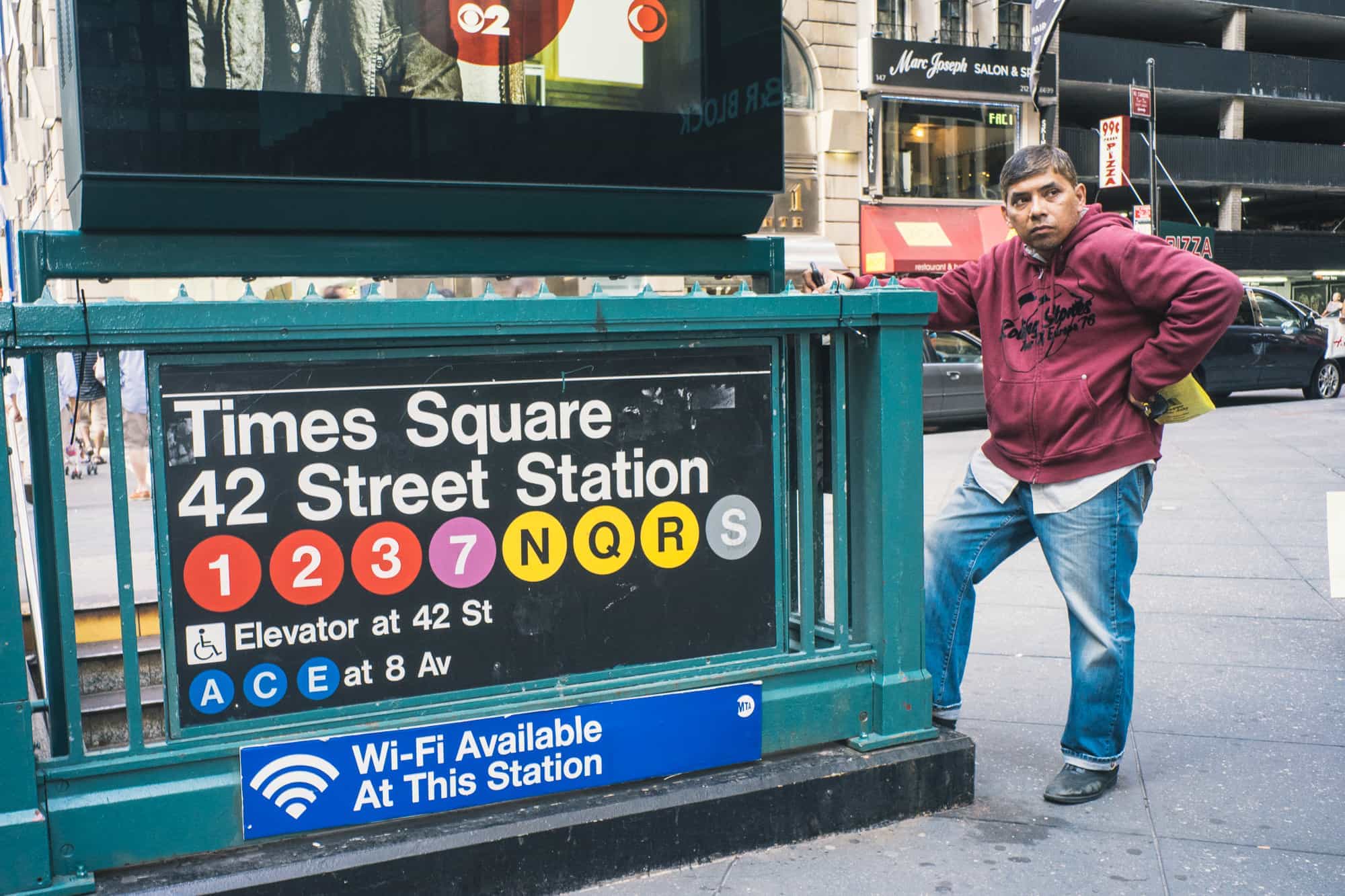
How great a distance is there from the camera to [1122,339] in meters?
3.46

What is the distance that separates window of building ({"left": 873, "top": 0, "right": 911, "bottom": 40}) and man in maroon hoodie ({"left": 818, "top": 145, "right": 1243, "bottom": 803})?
2334cm

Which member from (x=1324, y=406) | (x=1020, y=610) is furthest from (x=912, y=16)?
(x=1020, y=610)

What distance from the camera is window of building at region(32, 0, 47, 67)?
15.7 meters

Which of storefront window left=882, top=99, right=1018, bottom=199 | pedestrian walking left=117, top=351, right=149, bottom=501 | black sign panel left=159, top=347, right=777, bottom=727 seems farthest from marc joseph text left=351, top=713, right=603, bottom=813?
storefront window left=882, top=99, right=1018, bottom=199

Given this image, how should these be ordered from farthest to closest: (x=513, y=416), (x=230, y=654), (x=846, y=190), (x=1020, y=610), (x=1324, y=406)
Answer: (x=846, y=190), (x=1324, y=406), (x=1020, y=610), (x=513, y=416), (x=230, y=654)

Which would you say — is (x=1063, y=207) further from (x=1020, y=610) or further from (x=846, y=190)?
(x=846, y=190)

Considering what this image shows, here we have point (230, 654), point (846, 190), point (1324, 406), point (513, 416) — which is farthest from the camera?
point (846, 190)

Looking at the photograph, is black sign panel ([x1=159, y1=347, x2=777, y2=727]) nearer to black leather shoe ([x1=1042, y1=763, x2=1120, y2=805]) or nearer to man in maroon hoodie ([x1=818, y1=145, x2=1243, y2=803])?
man in maroon hoodie ([x1=818, y1=145, x2=1243, y2=803])

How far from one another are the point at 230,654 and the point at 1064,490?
2242mm

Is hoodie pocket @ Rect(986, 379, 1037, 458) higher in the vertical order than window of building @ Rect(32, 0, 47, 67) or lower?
lower

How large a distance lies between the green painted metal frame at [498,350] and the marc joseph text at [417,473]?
0.15 metres

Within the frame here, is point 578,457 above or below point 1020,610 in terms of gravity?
above

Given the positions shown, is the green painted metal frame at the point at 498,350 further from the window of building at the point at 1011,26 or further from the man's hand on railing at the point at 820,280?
the window of building at the point at 1011,26

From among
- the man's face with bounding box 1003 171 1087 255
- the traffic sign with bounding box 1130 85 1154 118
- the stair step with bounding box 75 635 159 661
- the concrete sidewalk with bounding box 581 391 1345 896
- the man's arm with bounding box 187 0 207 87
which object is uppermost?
the traffic sign with bounding box 1130 85 1154 118
